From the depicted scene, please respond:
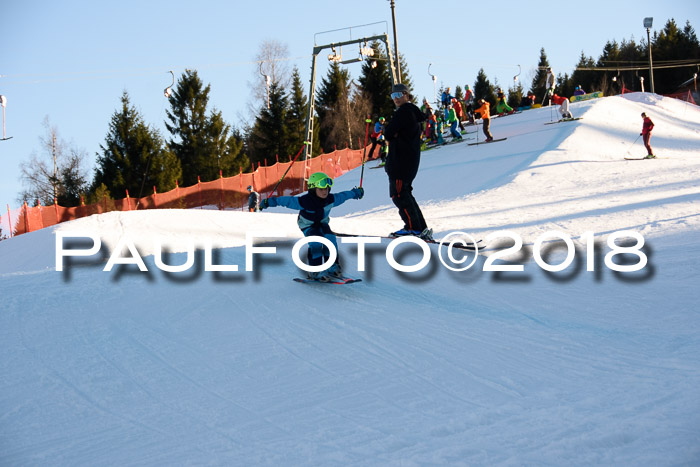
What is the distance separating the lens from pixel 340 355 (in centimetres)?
484

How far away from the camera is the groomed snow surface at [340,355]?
355cm

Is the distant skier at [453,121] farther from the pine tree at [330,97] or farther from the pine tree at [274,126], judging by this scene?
the pine tree at [330,97]

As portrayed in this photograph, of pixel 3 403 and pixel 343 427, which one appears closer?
pixel 343 427

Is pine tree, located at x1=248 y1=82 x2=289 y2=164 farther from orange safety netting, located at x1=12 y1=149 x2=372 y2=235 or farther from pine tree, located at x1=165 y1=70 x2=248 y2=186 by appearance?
orange safety netting, located at x1=12 y1=149 x2=372 y2=235

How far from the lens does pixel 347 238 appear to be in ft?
26.6

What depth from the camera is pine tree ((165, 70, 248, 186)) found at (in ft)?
132

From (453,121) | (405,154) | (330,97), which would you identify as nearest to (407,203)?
(405,154)

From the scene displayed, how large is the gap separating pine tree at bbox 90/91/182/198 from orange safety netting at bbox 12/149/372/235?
34.4 ft

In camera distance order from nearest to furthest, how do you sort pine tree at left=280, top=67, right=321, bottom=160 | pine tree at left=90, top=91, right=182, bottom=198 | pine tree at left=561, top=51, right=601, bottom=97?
pine tree at left=90, top=91, right=182, bottom=198 < pine tree at left=280, top=67, right=321, bottom=160 < pine tree at left=561, top=51, right=601, bottom=97

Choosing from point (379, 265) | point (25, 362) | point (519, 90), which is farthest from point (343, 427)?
point (519, 90)

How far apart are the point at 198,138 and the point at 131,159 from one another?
6.66 metres

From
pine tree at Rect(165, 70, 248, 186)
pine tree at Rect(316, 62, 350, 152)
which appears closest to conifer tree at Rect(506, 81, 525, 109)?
pine tree at Rect(316, 62, 350, 152)

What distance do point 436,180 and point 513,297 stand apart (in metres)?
12.3

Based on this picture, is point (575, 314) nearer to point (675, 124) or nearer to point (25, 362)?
point (25, 362)
